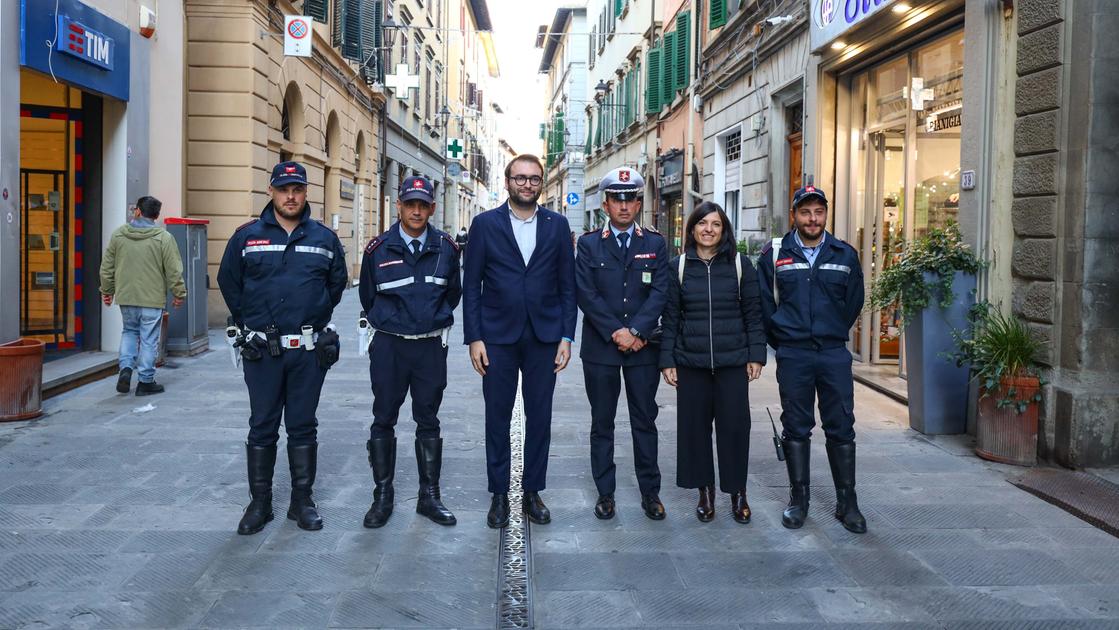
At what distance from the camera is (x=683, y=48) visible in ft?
69.3

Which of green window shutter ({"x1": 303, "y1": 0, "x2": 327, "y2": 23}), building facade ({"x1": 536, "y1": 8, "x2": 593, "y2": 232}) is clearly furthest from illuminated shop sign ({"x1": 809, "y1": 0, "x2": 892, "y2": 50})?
building facade ({"x1": 536, "y1": 8, "x2": 593, "y2": 232})

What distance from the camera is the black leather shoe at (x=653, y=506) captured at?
18.1 ft

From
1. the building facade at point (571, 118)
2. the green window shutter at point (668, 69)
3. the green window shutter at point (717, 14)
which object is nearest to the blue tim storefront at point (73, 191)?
the green window shutter at point (717, 14)

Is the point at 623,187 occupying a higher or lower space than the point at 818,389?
higher

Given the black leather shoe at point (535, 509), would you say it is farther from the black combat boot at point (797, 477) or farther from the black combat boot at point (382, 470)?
the black combat boot at point (797, 477)

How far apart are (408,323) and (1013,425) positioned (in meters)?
4.22

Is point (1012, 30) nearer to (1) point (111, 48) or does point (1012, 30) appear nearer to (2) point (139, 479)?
(2) point (139, 479)

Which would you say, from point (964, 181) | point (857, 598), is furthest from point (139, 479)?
point (964, 181)

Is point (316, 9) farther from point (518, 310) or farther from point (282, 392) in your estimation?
point (518, 310)

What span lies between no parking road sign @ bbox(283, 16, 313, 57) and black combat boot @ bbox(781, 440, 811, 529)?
11982mm

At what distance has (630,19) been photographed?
98.6ft

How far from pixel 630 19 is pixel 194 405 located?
23.9 m

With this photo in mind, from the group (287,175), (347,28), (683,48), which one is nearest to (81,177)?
(287,175)

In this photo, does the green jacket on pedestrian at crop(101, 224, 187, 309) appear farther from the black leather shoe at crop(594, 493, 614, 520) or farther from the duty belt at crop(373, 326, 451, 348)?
the black leather shoe at crop(594, 493, 614, 520)
